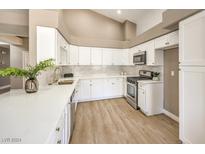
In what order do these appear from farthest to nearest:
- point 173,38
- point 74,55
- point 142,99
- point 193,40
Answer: point 74,55
point 142,99
point 173,38
point 193,40

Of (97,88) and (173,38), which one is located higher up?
(173,38)

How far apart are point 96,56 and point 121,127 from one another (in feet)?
9.96

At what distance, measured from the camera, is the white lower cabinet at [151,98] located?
3.32 meters

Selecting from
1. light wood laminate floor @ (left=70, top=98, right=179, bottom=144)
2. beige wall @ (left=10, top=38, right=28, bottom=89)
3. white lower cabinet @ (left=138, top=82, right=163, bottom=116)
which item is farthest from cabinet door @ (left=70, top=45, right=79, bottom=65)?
white lower cabinet @ (left=138, top=82, right=163, bottom=116)

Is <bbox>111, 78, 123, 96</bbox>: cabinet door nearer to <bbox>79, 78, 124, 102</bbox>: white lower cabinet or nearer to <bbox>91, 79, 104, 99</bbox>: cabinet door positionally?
<bbox>79, 78, 124, 102</bbox>: white lower cabinet

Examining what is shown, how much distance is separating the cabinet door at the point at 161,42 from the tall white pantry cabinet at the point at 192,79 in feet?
3.07

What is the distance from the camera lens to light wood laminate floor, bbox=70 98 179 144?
222cm

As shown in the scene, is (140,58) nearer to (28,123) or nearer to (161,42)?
(161,42)

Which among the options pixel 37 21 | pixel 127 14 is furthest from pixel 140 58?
pixel 37 21

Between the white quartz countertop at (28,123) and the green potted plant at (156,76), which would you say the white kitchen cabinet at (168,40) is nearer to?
the green potted plant at (156,76)

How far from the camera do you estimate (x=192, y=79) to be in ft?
5.68

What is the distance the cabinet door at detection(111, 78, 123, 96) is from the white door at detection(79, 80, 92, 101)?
3.38 feet

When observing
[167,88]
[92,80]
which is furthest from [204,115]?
[92,80]
